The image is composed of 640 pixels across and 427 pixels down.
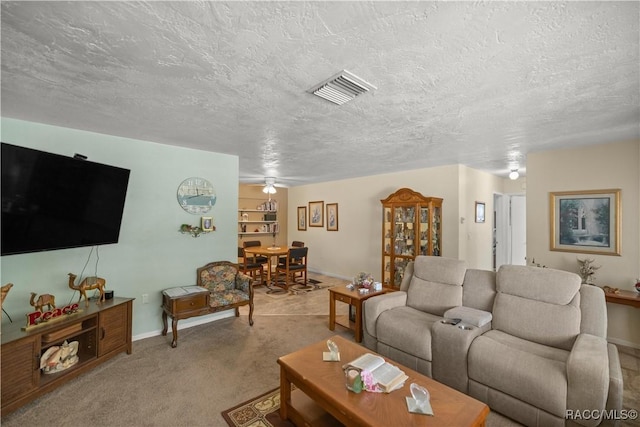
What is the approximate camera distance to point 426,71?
1.73m

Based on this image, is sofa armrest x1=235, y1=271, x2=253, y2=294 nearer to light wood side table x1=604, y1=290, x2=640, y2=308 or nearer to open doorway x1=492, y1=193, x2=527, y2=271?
light wood side table x1=604, y1=290, x2=640, y2=308

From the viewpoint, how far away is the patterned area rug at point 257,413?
1.95 metres

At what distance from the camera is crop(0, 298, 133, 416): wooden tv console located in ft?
6.53

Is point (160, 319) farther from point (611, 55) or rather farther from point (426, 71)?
point (611, 55)

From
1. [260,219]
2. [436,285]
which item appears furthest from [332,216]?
[436,285]

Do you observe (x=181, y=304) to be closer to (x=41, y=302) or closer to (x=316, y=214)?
(x=41, y=302)

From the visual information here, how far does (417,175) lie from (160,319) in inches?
179

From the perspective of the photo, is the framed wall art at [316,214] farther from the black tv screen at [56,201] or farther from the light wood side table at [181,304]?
the black tv screen at [56,201]

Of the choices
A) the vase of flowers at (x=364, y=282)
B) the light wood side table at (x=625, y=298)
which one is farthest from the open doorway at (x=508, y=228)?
the vase of flowers at (x=364, y=282)

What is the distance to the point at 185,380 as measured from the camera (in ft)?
8.08

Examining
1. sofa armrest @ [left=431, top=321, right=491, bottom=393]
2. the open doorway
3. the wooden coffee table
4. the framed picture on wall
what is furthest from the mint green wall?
the open doorway

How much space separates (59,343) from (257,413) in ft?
6.08

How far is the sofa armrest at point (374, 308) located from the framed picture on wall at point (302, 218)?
464 centimetres

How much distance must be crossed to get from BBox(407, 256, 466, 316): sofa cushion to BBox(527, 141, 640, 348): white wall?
1616 millimetres
